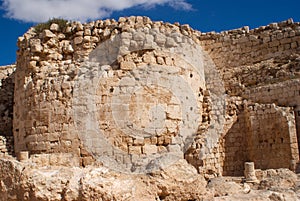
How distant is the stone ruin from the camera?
25.6 feet

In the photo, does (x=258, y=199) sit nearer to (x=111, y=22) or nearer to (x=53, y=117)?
(x=53, y=117)

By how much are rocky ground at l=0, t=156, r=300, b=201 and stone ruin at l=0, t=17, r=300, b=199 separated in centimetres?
160

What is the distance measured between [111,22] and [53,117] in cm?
261

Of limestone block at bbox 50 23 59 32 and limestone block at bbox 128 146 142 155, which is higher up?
limestone block at bbox 50 23 59 32

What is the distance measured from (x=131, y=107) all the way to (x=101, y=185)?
4.08 metres

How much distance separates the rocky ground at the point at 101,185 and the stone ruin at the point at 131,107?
5.26ft

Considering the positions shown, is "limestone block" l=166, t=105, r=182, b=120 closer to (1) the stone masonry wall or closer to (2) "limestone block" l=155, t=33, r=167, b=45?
(1) the stone masonry wall

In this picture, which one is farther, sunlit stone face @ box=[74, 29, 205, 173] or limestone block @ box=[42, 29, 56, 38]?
limestone block @ box=[42, 29, 56, 38]

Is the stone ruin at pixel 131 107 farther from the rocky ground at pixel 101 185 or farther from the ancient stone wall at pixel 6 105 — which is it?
the rocky ground at pixel 101 185

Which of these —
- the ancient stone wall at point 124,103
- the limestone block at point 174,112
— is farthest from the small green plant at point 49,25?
the limestone block at point 174,112

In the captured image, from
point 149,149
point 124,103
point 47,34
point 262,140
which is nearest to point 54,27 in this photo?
point 47,34

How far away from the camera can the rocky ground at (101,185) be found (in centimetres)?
385

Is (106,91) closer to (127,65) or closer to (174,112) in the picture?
(127,65)

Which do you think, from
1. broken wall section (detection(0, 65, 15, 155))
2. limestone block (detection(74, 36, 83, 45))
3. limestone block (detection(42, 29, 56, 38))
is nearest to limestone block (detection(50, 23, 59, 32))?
limestone block (detection(42, 29, 56, 38))
